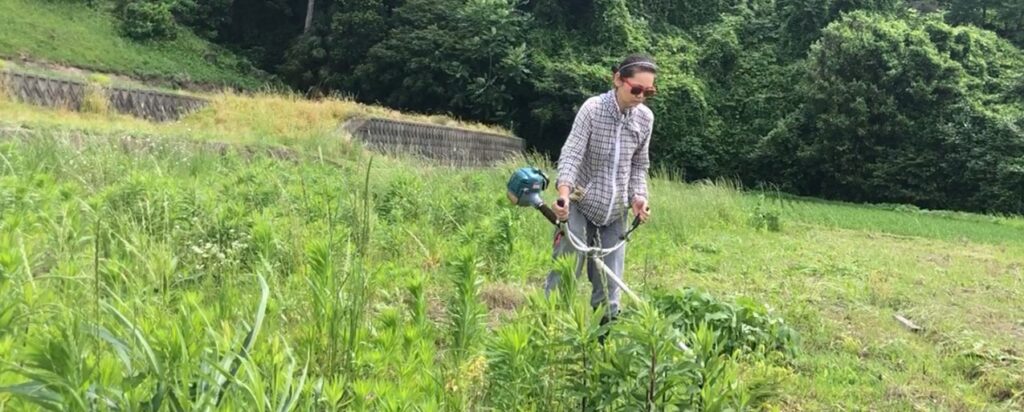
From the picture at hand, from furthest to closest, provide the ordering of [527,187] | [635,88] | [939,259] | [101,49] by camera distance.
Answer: [101,49], [939,259], [635,88], [527,187]

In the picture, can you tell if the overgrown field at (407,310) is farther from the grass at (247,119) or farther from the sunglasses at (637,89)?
the grass at (247,119)

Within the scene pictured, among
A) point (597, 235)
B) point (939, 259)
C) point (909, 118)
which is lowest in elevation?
point (909, 118)

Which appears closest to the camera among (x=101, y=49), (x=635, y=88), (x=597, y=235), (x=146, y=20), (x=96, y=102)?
(x=635, y=88)

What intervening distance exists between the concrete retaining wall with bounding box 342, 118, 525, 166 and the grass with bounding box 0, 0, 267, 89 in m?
12.0

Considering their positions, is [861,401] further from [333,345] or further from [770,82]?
[770,82]

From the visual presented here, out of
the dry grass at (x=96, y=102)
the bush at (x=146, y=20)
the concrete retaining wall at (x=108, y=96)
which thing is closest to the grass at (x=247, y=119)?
the dry grass at (x=96, y=102)

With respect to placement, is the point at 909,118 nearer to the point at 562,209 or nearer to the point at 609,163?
the point at 609,163

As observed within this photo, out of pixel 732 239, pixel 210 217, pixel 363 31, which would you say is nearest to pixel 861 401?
pixel 210 217

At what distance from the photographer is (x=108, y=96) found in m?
14.5

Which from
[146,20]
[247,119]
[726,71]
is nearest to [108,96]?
[247,119]

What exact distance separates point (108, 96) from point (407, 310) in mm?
13428

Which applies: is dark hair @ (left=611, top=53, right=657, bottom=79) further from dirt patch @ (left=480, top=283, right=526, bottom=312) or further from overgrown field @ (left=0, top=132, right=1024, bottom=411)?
dirt patch @ (left=480, top=283, right=526, bottom=312)

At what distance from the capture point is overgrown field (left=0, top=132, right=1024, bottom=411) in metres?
1.51

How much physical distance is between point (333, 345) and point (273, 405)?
0.74m
